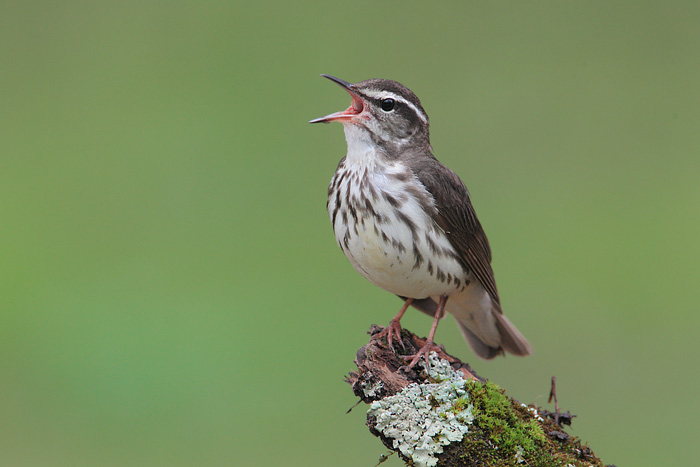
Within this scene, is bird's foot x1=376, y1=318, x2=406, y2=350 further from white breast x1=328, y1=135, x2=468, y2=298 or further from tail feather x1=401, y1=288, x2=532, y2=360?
tail feather x1=401, y1=288, x2=532, y2=360

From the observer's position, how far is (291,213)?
998cm

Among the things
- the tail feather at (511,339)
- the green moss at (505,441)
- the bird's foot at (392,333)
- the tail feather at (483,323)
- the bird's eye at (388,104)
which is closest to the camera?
the green moss at (505,441)

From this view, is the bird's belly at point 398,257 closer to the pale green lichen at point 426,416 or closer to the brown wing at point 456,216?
the brown wing at point 456,216

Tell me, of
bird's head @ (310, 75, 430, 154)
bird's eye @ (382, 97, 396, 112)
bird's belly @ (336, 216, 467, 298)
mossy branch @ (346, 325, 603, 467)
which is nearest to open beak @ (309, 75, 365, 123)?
bird's head @ (310, 75, 430, 154)

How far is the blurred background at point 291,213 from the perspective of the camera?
849 centimetres

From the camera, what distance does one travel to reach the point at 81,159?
1121cm

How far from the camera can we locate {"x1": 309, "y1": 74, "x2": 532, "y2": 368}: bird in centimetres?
570

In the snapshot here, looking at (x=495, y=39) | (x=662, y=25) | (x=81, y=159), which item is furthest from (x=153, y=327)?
(x=662, y=25)

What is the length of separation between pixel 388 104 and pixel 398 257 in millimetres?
1074

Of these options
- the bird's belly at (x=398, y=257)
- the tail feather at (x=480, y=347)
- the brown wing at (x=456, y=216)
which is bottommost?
the bird's belly at (x=398, y=257)

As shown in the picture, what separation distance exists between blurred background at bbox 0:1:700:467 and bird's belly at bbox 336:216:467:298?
6.47 feet

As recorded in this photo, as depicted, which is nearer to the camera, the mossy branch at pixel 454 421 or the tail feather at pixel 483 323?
the mossy branch at pixel 454 421

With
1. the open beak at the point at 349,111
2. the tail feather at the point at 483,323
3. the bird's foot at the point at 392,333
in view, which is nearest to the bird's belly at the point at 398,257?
the bird's foot at the point at 392,333

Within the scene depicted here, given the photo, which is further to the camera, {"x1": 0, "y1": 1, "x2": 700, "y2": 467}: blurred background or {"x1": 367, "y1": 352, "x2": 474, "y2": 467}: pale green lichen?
{"x1": 0, "y1": 1, "x2": 700, "y2": 467}: blurred background
